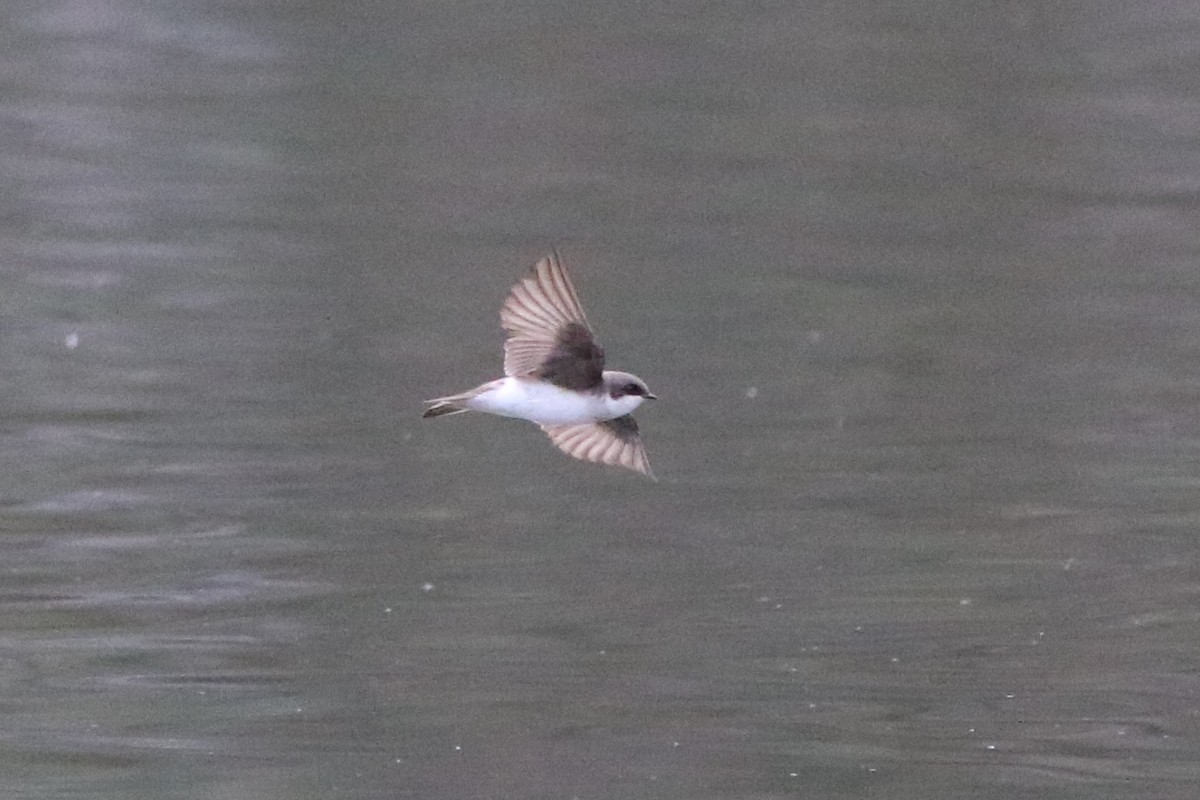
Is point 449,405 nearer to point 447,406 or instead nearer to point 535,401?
point 447,406

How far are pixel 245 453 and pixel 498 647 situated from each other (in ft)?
4.69

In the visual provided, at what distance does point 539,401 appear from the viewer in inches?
170

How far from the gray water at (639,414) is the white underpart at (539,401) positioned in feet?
4.20

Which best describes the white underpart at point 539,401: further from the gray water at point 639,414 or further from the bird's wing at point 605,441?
the gray water at point 639,414

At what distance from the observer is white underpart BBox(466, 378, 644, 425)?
14.1 feet

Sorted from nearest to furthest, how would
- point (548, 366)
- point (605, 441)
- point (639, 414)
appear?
point (548, 366)
point (605, 441)
point (639, 414)

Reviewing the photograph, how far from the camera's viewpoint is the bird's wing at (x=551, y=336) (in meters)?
4.28

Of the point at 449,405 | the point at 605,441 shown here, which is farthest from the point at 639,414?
the point at 449,405

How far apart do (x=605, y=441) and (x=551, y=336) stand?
0.37 m

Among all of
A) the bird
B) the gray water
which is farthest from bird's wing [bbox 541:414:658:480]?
the gray water

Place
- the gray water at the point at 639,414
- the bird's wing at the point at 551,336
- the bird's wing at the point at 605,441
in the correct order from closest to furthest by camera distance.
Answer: the bird's wing at the point at 551,336 → the bird's wing at the point at 605,441 → the gray water at the point at 639,414

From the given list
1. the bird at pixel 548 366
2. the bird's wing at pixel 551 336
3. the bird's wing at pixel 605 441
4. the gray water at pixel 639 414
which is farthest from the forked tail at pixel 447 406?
the gray water at pixel 639 414

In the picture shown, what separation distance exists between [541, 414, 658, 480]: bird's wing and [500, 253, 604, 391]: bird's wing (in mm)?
264

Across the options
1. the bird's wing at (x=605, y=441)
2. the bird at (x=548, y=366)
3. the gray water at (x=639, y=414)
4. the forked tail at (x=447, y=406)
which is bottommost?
the gray water at (x=639, y=414)
